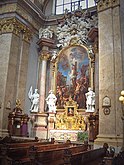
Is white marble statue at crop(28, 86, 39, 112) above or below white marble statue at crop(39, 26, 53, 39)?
below

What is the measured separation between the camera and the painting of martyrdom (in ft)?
42.9

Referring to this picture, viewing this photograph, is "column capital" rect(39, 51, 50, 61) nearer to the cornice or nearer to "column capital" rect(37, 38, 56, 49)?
"column capital" rect(37, 38, 56, 49)

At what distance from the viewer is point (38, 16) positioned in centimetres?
1447

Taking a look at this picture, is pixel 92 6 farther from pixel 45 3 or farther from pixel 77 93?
pixel 77 93

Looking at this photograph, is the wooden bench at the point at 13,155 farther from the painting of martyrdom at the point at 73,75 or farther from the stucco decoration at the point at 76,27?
the stucco decoration at the point at 76,27

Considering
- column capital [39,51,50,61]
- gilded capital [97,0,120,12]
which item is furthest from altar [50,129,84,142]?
gilded capital [97,0,120,12]

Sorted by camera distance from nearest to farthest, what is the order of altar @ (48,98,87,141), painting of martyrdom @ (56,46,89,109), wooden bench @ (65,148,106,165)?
wooden bench @ (65,148,106,165), altar @ (48,98,87,141), painting of martyrdom @ (56,46,89,109)

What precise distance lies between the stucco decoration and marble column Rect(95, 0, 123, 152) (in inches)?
145

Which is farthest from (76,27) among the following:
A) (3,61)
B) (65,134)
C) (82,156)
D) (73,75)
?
(82,156)

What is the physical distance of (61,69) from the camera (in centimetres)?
1403

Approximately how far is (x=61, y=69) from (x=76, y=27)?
268cm

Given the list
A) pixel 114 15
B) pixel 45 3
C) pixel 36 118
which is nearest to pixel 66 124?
pixel 36 118

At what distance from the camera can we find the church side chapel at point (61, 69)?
915 cm

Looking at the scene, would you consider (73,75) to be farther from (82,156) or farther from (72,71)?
(82,156)
